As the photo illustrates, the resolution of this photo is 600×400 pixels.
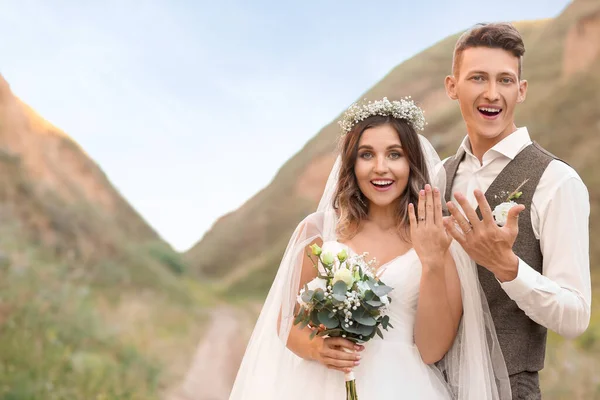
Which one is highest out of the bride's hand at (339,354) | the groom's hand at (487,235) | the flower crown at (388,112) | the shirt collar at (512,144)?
the flower crown at (388,112)

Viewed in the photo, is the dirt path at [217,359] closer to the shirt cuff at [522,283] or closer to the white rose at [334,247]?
the white rose at [334,247]

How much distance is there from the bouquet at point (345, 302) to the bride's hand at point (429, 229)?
21cm

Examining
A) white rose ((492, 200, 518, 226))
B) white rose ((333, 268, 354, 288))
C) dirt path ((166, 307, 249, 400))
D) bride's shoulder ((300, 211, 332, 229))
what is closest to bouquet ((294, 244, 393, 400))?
white rose ((333, 268, 354, 288))

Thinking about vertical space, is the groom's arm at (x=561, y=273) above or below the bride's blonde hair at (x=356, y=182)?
below

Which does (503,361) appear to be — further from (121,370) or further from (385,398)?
(121,370)

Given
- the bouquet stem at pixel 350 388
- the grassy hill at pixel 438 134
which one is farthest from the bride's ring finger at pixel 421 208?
the grassy hill at pixel 438 134

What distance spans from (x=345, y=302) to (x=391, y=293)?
1.43ft

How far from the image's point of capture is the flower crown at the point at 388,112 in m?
3.25

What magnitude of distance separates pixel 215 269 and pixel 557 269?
728 centimetres

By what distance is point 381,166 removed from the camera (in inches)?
122

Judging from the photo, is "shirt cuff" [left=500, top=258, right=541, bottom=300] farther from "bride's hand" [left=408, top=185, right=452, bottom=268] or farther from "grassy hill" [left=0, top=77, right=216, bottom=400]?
"grassy hill" [left=0, top=77, right=216, bottom=400]

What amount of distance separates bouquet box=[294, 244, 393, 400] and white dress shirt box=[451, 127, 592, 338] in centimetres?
50

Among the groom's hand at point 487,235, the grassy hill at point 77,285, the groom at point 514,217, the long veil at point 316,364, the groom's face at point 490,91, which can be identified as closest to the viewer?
the groom's hand at point 487,235

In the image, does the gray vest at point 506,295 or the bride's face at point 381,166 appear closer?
the gray vest at point 506,295
